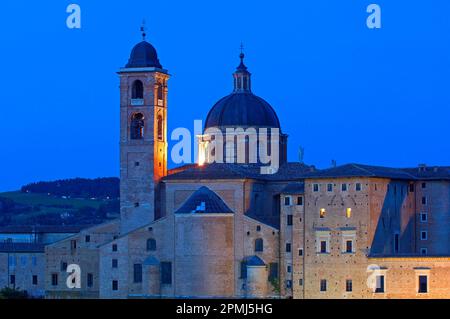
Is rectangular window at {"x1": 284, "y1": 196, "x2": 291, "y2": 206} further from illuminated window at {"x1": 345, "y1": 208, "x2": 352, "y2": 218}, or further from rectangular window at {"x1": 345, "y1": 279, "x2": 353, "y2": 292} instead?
rectangular window at {"x1": 345, "y1": 279, "x2": 353, "y2": 292}

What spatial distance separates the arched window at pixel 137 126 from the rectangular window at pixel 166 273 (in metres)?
6.81

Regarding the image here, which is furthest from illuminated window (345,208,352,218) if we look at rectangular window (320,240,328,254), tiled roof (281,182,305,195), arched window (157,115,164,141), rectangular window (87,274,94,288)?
rectangular window (87,274,94,288)

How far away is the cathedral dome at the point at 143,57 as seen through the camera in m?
62.8

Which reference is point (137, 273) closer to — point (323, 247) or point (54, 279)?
point (54, 279)

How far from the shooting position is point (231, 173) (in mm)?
60031

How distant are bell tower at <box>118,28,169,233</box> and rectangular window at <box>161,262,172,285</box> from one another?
331 cm

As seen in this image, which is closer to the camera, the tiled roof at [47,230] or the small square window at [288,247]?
the small square window at [288,247]

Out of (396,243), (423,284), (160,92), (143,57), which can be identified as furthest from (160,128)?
(423,284)

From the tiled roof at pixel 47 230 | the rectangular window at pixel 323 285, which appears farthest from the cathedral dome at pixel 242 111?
the rectangular window at pixel 323 285

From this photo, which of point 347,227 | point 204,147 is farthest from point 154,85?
point 347,227

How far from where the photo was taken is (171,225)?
5928 cm

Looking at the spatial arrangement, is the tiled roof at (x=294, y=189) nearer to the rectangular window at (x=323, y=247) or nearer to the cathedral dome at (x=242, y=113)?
the rectangular window at (x=323, y=247)

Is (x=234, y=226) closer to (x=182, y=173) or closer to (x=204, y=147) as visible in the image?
(x=182, y=173)
